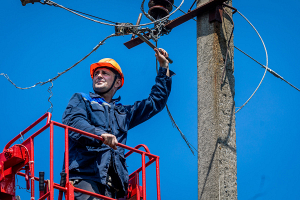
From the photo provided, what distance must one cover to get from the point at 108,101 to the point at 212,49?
5.35ft

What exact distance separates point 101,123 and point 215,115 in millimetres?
1476

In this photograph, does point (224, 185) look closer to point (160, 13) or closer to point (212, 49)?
point (212, 49)

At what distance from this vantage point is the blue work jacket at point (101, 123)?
595 cm

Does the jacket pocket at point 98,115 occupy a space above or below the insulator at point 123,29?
below

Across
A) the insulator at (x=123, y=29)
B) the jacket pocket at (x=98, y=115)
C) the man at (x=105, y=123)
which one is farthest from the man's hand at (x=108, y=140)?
the insulator at (x=123, y=29)

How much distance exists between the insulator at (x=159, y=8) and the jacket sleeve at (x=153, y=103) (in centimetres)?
159

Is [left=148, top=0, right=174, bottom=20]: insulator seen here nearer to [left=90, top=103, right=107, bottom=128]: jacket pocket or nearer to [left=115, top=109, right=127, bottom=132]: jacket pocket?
[left=115, top=109, right=127, bottom=132]: jacket pocket

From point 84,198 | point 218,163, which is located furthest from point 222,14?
point 84,198

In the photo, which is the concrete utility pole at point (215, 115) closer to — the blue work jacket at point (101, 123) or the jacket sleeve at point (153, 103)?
the jacket sleeve at point (153, 103)

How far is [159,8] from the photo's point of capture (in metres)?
8.45

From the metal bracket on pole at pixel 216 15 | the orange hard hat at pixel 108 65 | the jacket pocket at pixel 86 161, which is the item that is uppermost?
the metal bracket on pole at pixel 216 15

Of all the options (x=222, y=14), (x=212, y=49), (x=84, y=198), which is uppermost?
(x=222, y=14)

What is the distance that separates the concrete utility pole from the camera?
6230 mm

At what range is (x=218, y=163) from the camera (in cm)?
622
